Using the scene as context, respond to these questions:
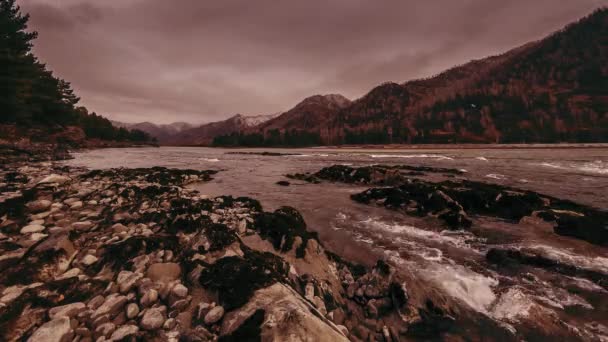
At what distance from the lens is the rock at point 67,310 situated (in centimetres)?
340

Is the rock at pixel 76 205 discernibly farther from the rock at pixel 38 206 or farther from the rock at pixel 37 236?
the rock at pixel 37 236

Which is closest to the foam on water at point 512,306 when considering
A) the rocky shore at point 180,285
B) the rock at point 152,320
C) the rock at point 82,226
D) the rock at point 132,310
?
the rocky shore at point 180,285

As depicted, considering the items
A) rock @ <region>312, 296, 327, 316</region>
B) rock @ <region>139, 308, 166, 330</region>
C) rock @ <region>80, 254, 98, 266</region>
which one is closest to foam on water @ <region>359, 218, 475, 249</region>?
rock @ <region>312, 296, 327, 316</region>

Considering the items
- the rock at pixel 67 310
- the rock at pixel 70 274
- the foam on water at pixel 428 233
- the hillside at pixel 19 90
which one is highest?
the hillside at pixel 19 90

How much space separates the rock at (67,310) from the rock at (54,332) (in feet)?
0.75

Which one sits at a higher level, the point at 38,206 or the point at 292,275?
the point at 38,206

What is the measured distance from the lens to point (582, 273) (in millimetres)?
6617

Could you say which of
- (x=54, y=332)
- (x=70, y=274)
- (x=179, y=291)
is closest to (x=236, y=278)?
(x=179, y=291)

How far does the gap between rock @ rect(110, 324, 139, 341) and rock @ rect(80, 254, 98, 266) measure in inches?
107

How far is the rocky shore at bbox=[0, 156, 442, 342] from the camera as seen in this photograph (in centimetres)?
329

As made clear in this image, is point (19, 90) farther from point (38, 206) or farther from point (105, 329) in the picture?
point (105, 329)

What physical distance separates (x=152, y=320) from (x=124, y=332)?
0.33 metres

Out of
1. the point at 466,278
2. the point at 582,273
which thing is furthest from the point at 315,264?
the point at 582,273

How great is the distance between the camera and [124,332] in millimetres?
3223
